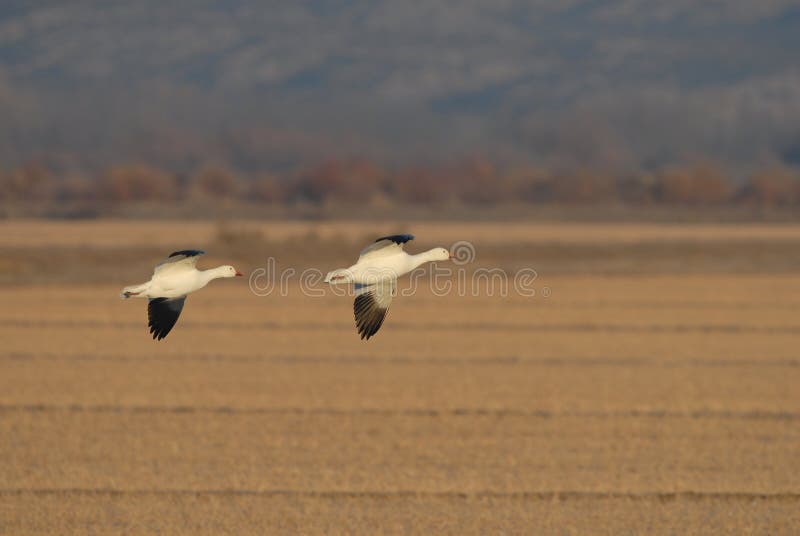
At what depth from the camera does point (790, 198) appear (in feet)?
374

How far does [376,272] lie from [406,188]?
11547cm

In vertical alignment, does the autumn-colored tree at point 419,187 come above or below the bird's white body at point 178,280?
above

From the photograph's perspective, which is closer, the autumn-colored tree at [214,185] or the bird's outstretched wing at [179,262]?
the bird's outstretched wing at [179,262]

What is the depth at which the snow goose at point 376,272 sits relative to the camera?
8.28m

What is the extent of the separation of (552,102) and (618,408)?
159 m

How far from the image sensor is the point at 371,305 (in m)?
8.98

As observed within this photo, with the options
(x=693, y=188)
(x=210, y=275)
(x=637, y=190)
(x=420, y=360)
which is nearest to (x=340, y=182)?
(x=637, y=190)

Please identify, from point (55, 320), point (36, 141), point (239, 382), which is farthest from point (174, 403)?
point (36, 141)

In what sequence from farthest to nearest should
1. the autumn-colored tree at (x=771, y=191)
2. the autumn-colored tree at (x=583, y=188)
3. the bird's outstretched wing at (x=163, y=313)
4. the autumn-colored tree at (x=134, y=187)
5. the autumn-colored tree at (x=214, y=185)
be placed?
1. the autumn-colored tree at (x=214, y=185)
2. the autumn-colored tree at (x=583, y=188)
3. the autumn-colored tree at (x=134, y=187)
4. the autumn-colored tree at (x=771, y=191)
5. the bird's outstretched wing at (x=163, y=313)

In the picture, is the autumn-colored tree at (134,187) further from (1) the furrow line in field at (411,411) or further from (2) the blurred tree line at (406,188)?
(1) the furrow line in field at (411,411)

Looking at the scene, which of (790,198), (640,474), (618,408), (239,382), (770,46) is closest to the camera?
(640,474)

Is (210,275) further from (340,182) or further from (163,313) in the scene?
(340,182)

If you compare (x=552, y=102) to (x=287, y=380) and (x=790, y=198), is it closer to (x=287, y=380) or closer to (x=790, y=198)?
(x=790, y=198)

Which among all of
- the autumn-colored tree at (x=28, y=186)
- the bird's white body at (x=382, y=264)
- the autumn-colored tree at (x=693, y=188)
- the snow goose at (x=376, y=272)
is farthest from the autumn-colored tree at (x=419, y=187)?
the bird's white body at (x=382, y=264)
